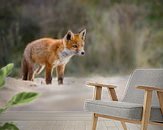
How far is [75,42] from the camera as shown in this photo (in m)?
5.34

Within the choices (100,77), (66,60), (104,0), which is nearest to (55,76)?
(66,60)

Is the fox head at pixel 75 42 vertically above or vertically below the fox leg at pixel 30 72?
above

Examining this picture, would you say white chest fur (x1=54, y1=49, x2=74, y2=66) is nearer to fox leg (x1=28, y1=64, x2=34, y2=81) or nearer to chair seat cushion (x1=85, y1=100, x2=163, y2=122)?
fox leg (x1=28, y1=64, x2=34, y2=81)

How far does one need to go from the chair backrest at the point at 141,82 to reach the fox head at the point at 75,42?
1663mm

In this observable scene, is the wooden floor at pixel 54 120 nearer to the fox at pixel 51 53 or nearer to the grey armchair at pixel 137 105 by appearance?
the fox at pixel 51 53

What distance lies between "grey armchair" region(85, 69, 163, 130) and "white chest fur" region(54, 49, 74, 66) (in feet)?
5.58

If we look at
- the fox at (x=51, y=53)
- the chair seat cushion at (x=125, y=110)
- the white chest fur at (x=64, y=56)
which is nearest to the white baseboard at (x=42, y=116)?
the fox at (x=51, y=53)

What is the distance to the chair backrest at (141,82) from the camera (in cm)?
358

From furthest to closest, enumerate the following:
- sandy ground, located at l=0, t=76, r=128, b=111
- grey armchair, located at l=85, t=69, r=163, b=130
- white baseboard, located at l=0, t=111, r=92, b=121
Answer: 1. sandy ground, located at l=0, t=76, r=128, b=111
2. white baseboard, located at l=0, t=111, r=92, b=121
3. grey armchair, located at l=85, t=69, r=163, b=130

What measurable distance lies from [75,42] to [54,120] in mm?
1203

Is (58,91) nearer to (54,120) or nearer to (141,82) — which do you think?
(54,120)

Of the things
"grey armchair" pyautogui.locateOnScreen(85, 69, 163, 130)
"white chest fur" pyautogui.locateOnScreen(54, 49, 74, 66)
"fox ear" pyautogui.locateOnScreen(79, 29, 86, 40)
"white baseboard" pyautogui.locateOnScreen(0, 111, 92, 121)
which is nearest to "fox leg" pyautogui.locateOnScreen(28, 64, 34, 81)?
"white chest fur" pyautogui.locateOnScreen(54, 49, 74, 66)

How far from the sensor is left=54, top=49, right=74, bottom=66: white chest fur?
5.37m

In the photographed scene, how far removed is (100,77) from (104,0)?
1.21m
